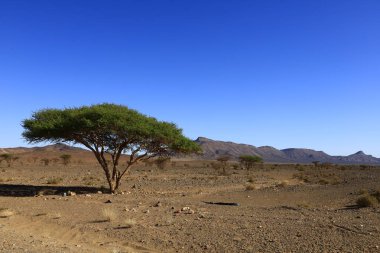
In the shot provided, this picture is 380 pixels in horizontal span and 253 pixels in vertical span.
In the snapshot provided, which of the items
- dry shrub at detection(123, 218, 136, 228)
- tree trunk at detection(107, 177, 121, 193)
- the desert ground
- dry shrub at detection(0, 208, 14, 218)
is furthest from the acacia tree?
dry shrub at detection(123, 218, 136, 228)

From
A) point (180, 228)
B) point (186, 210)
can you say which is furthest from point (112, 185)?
point (180, 228)

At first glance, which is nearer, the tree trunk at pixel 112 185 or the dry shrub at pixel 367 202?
the dry shrub at pixel 367 202

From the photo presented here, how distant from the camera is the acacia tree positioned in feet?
82.4

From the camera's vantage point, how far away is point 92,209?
1816 centimetres

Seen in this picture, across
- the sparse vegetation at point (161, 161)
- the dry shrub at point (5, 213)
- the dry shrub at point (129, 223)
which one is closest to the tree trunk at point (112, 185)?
the sparse vegetation at point (161, 161)

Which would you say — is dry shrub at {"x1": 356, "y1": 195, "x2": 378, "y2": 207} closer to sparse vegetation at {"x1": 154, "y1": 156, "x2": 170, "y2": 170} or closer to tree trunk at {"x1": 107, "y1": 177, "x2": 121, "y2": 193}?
tree trunk at {"x1": 107, "y1": 177, "x2": 121, "y2": 193}

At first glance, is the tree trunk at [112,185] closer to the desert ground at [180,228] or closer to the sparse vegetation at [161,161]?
the sparse vegetation at [161,161]

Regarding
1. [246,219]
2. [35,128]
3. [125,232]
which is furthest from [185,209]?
[35,128]

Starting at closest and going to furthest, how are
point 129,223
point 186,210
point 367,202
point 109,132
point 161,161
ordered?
point 129,223 → point 186,210 → point 367,202 → point 109,132 → point 161,161

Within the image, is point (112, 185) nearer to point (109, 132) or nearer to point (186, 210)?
point (109, 132)

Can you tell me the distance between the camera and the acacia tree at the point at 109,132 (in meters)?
25.1

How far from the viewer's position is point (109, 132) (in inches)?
1016

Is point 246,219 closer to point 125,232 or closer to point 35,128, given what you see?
point 125,232

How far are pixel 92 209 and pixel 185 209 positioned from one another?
3.89 metres
